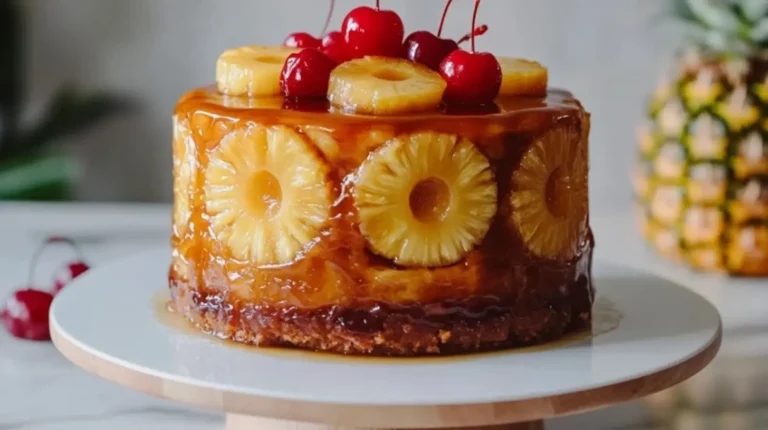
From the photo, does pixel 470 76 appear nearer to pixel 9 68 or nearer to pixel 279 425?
pixel 279 425

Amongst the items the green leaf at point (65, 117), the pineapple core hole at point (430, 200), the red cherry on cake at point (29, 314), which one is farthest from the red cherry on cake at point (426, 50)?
the green leaf at point (65, 117)

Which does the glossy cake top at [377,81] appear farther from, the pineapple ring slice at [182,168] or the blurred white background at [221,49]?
the blurred white background at [221,49]

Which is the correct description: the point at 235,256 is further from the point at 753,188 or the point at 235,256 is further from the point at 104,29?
the point at 104,29

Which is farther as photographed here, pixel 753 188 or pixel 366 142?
pixel 753 188

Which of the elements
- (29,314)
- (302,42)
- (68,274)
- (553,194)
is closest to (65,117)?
(68,274)

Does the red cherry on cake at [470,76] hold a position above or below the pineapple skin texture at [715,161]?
above

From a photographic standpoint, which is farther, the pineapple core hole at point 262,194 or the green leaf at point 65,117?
the green leaf at point 65,117

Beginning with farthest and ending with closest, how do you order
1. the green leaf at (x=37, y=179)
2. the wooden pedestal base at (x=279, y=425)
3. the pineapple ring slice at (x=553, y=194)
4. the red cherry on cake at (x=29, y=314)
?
the green leaf at (x=37, y=179), the red cherry on cake at (x=29, y=314), the pineapple ring slice at (x=553, y=194), the wooden pedestal base at (x=279, y=425)

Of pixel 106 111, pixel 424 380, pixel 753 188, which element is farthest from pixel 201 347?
pixel 106 111
